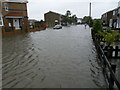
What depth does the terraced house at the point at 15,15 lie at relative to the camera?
23516 millimetres

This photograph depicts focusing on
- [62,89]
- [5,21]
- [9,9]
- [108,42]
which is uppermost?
[9,9]

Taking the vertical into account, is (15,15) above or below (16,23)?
above

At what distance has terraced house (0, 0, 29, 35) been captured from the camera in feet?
77.2

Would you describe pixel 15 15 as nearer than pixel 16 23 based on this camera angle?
Yes

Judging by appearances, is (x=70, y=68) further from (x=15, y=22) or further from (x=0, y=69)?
(x=15, y=22)

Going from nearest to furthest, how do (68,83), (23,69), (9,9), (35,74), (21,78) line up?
1. (68,83)
2. (21,78)
3. (35,74)
4. (23,69)
5. (9,9)

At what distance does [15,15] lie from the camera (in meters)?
24.8

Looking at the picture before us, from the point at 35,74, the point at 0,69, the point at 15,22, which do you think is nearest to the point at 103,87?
the point at 35,74

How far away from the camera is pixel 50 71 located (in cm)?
555

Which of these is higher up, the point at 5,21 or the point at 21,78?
the point at 5,21

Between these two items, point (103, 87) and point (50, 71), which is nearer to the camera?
point (103, 87)

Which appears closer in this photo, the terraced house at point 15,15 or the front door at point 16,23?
the terraced house at point 15,15

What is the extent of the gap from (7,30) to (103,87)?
1981 centimetres

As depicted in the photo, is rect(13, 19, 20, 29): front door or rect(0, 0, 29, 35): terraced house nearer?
rect(0, 0, 29, 35): terraced house
